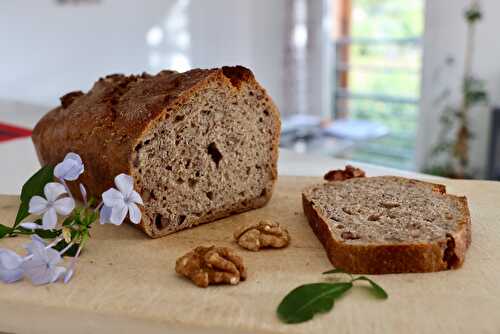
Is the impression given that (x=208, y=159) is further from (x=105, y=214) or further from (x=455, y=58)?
(x=455, y=58)

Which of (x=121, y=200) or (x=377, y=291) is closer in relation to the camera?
(x=377, y=291)

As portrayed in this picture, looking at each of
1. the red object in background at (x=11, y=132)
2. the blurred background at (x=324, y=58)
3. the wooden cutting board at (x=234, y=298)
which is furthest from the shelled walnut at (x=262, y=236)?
the blurred background at (x=324, y=58)

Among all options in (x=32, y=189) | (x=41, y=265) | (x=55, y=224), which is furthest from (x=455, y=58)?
(x=41, y=265)

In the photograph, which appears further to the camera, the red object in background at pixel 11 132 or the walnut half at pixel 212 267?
the red object in background at pixel 11 132

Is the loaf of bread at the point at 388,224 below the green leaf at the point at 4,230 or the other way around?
the other way around

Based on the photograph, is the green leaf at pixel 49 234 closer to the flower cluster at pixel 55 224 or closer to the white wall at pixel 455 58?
the flower cluster at pixel 55 224

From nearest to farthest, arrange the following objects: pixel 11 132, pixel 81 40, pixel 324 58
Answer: pixel 11 132 < pixel 81 40 < pixel 324 58

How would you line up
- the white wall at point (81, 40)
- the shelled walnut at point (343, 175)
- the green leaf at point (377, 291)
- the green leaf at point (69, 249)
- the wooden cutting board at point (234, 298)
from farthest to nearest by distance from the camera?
the white wall at point (81, 40) → the shelled walnut at point (343, 175) → the green leaf at point (69, 249) → the green leaf at point (377, 291) → the wooden cutting board at point (234, 298)

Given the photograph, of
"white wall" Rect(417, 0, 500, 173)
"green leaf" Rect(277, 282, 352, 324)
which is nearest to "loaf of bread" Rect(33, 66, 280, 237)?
"green leaf" Rect(277, 282, 352, 324)

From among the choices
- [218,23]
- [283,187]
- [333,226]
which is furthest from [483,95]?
[333,226]
